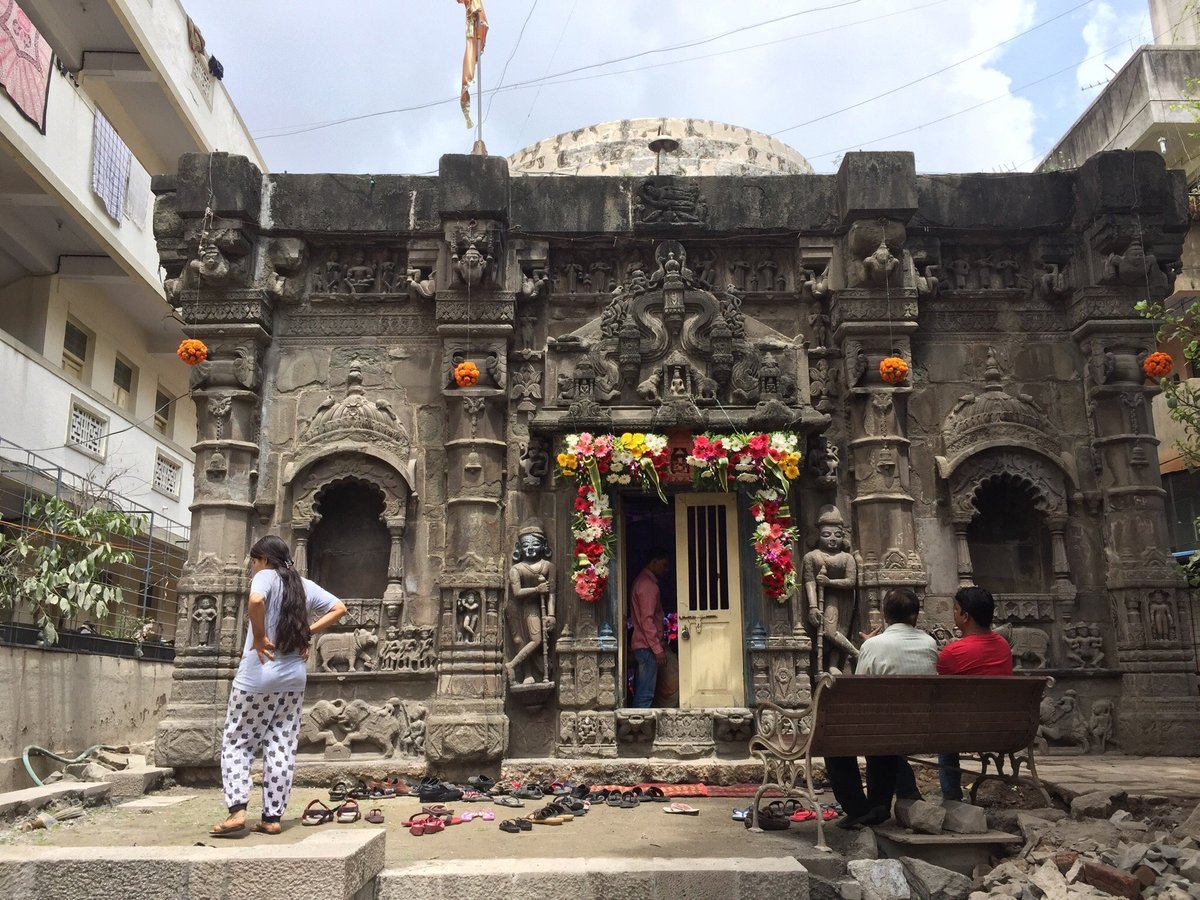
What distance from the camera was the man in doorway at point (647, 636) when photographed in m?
10.1

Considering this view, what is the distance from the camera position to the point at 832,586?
32.9 ft

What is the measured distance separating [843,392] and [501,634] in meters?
4.47

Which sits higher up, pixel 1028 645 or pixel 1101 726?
pixel 1028 645

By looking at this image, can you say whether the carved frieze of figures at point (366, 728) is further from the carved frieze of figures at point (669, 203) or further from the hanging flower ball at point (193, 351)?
the carved frieze of figures at point (669, 203)

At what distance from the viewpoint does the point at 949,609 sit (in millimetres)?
10188

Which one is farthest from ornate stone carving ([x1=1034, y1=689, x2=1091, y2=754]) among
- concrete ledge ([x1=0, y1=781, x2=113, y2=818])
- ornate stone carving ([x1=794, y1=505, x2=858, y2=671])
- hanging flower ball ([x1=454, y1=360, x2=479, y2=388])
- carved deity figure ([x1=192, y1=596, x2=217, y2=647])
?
concrete ledge ([x1=0, y1=781, x2=113, y2=818])

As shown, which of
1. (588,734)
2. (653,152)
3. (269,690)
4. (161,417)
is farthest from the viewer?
(161,417)

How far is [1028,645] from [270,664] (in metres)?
7.61

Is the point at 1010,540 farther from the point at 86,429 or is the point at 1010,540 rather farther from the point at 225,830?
the point at 86,429

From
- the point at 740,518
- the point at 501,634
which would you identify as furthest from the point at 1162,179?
the point at 501,634

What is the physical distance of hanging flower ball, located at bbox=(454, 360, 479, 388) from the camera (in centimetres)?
1027

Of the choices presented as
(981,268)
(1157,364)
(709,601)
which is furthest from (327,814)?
(1157,364)

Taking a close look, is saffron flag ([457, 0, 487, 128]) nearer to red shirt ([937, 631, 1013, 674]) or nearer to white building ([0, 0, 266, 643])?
white building ([0, 0, 266, 643])

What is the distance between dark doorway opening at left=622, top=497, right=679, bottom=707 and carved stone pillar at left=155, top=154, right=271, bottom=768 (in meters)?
4.09
